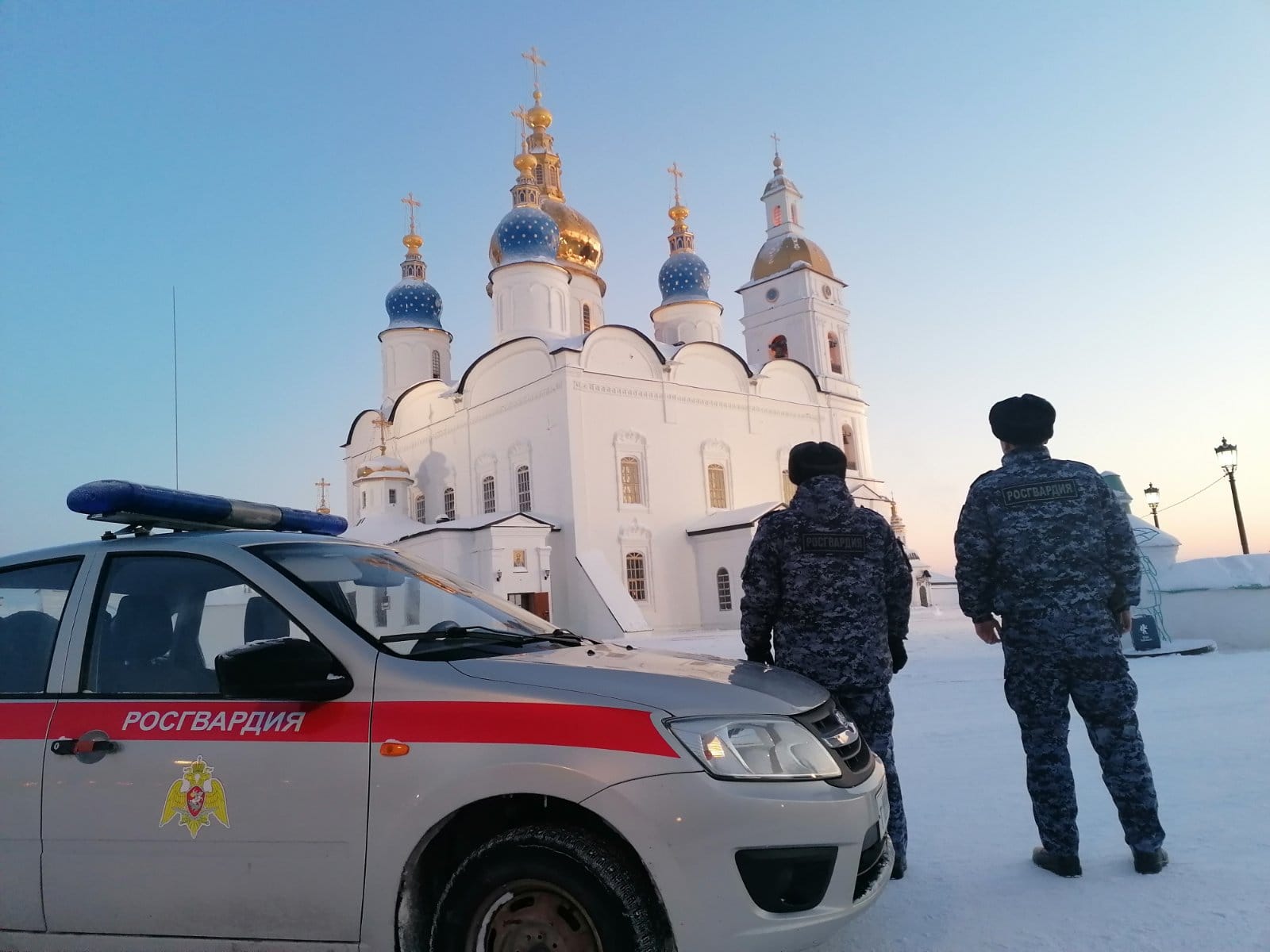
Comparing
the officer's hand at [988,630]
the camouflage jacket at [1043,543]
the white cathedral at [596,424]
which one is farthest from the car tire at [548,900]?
the white cathedral at [596,424]

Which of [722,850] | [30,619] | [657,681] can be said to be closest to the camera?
[722,850]

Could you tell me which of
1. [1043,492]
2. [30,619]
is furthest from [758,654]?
[30,619]

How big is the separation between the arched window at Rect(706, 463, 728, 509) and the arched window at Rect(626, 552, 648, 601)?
3606 mm

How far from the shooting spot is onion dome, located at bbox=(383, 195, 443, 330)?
116 ft

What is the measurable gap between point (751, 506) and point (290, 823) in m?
25.1

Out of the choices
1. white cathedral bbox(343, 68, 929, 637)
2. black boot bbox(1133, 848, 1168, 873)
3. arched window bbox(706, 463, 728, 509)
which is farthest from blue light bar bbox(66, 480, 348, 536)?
arched window bbox(706, 463, 728, 509)

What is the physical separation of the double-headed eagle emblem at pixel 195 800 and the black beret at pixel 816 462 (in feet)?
8.60

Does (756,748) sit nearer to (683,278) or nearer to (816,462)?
(816,462)

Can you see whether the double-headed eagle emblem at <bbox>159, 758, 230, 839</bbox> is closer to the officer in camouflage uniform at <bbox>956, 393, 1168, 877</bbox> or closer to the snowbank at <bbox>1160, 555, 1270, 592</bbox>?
the officer in camouflage uniform at <bbox>956, 393, 1168, 877</bbox>

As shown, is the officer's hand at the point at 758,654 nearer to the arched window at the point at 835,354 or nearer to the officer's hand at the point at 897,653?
the officer's hand at the point at 897,653

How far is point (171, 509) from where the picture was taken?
3.35 meters

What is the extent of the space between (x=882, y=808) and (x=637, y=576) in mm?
23526

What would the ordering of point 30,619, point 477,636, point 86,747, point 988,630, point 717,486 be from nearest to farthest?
point 86,747 < point 477,636 < point 30,619 < point 988,630 < point 717,486

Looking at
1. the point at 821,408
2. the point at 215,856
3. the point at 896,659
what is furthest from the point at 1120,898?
the point at 821,408
